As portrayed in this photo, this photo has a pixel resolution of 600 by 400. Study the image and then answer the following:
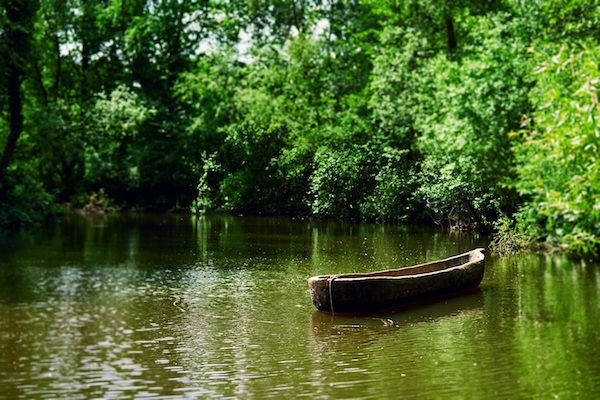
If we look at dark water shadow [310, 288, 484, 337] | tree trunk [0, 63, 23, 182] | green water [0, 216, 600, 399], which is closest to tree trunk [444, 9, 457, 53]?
green water [0, 216, 600, 399]

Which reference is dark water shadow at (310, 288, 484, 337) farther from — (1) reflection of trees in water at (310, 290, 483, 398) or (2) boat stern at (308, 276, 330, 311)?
(2) boat stern at (308, 276, 330, 311)

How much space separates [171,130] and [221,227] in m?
15.1

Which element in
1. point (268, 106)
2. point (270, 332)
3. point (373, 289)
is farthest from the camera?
point (268, 106)

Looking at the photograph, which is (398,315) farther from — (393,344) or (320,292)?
(393,344)

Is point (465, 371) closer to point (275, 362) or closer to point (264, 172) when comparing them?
point (275, 362)

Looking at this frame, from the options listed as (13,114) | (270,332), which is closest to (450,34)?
(13,114)

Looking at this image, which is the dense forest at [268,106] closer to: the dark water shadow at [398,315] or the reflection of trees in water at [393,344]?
the dark water shadow at [398,315]

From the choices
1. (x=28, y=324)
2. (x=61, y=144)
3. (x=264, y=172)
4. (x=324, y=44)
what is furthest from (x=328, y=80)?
(x=28, y=324)

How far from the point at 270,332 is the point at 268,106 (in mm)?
32077

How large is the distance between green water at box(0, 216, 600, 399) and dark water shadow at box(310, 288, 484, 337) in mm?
44

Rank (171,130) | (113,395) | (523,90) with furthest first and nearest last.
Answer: (171,130)
(523,90)
(113,395)

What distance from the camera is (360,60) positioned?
44.5 meters

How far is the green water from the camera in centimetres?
969

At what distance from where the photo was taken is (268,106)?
144 ft
